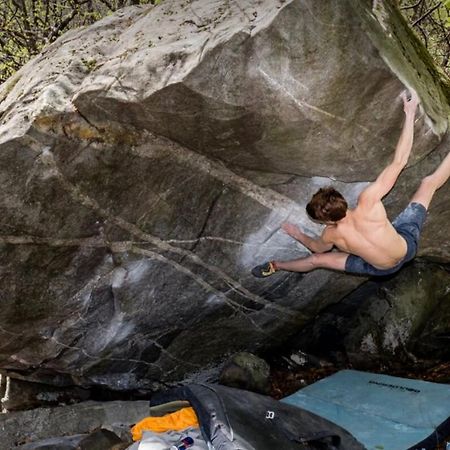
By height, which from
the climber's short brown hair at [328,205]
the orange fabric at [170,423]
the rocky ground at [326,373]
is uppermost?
the climber's short brown hair at [328,205]

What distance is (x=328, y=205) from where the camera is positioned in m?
5.79

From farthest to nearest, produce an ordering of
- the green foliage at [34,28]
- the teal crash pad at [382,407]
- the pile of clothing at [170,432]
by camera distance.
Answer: the green foliage at [34,28] < the teal crash pad at [382,407] < the pile of clothing at [170,432]

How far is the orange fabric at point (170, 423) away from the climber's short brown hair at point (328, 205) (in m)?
2.53

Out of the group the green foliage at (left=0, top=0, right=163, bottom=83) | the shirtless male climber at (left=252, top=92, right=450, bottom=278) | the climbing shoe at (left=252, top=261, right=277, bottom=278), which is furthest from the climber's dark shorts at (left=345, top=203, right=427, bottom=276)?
the green foliage at (left=0, top=0, right=163, bottom=83)

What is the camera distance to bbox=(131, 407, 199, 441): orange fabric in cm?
520

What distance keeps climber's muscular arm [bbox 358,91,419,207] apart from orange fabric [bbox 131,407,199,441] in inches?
116

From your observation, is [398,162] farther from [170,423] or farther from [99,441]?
[99,441]

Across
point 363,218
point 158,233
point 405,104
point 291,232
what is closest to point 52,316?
point 158,233

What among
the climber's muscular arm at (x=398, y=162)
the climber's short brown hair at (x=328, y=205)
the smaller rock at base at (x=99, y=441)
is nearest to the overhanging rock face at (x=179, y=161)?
the climber's muscular arm at (x=398, y=162)

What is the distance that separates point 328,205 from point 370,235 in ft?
1.96

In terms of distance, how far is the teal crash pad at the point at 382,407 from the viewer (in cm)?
661

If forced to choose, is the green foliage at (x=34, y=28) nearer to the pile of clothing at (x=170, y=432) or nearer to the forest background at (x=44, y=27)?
the forest background at (x=44, y=27)

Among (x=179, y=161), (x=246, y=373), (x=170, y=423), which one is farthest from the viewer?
(x=246, y=373)

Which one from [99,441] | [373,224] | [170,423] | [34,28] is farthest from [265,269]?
[34,28]
